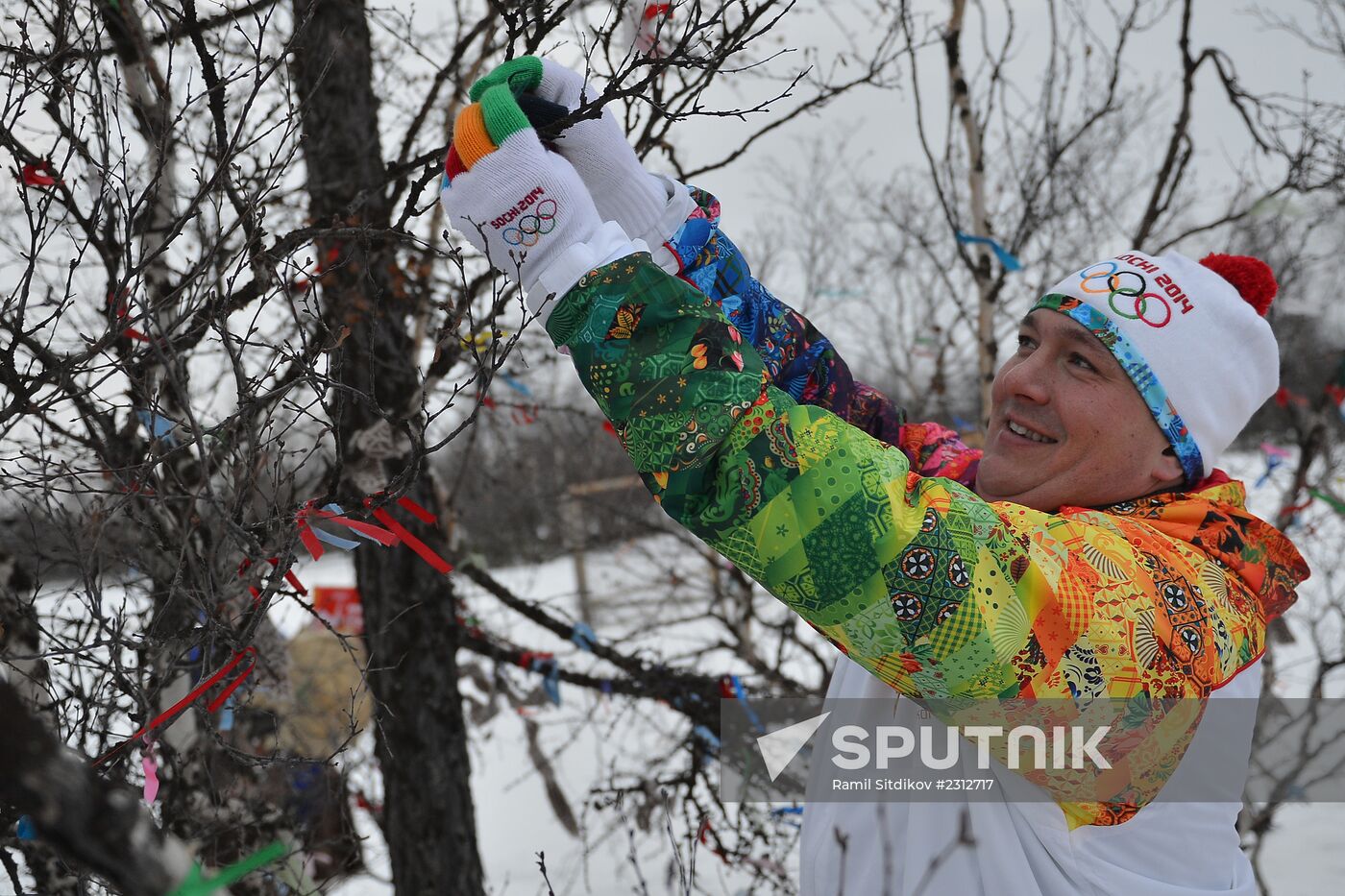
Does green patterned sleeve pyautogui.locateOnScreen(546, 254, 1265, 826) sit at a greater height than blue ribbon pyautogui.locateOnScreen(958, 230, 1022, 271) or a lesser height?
lesser

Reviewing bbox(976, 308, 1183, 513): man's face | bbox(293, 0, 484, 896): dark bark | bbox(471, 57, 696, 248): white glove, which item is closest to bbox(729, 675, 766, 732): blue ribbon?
bbox(293, 0, 484, 896): dark bark

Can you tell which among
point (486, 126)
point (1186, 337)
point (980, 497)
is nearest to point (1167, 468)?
point (1186, 337)

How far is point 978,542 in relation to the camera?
1.28 metres

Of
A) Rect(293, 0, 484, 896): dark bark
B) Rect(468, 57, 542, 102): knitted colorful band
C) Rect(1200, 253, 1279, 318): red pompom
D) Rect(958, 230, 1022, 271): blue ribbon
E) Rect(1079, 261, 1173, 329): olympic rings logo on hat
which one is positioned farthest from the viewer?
Rect(958, 230, 1022, 271): blue ribbon

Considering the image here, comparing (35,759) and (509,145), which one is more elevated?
(509,145)

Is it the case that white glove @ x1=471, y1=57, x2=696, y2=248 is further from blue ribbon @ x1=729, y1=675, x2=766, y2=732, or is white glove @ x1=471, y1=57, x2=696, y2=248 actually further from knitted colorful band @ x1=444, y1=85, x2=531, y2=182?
blue ribbon @ x1=729, y1=675, x2=766, y2=732

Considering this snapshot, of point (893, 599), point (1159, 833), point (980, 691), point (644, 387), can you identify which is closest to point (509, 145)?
point (644, 387)

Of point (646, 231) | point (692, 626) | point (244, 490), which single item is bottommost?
point (244, 490)

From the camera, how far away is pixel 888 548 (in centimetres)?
121

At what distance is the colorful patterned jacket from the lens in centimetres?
122

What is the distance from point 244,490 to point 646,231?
2.80 feet

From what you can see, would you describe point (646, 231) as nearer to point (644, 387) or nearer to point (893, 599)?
point (644, 387)

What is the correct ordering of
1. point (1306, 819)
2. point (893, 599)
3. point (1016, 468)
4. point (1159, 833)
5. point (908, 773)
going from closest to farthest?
point (893, 599) → point (1159, 833) → point (908, 773) → point (1016, 468) → point (1306, 819)

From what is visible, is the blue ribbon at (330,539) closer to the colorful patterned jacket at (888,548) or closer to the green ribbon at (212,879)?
the colorful patterned jacket at (888,548)
